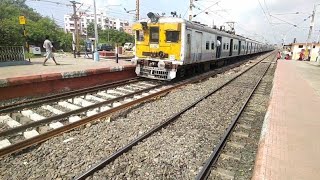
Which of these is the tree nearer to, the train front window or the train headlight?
the train front window

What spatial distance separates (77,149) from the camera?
16.2 feet

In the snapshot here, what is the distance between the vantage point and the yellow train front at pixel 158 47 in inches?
469

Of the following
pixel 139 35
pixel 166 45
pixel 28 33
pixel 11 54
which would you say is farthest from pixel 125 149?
pixel 28 33

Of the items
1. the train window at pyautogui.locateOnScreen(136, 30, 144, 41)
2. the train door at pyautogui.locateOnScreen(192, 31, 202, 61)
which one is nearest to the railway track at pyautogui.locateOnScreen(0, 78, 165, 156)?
the train window at pyautogui.locateOnScreen(136, 30, 144, 41)

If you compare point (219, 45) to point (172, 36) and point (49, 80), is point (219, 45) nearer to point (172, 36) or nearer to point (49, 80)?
point (172, 36)

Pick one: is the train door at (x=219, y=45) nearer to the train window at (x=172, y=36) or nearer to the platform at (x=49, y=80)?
the train window at (x=172, y=36)

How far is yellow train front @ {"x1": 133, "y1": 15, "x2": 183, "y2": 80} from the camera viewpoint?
11914 mm

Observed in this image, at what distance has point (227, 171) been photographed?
4.45m

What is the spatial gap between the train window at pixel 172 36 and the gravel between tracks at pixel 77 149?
5.52 m

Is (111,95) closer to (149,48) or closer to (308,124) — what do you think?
(149,48)

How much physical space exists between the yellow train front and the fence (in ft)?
24.1

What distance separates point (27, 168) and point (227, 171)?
362cm

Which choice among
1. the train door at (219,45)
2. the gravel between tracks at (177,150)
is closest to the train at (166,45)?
the train door at (219,45)

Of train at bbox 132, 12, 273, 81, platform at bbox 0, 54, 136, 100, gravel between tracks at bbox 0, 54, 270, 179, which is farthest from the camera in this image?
train at bbox 132, 12, 273, 81
